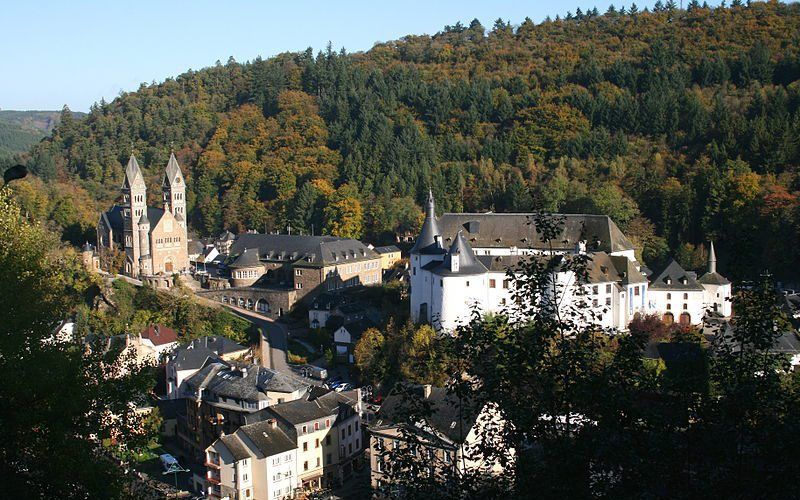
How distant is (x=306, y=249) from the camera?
145ft

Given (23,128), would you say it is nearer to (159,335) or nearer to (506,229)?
(159,335)

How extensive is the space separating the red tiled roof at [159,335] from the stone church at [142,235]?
5.53m

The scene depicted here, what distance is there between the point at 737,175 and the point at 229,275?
2823 cm

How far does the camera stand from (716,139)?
5450 centimetres

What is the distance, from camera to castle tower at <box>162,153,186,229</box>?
48.1 metres

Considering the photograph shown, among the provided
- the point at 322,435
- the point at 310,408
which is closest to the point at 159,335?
the point at 310,408

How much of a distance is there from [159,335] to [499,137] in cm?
3409

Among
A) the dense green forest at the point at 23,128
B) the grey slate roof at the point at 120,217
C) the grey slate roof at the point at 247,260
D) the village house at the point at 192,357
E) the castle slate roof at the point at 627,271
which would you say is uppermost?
the dense green forest at the point at 23,128

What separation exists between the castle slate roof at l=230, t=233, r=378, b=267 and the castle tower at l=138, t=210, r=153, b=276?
→ 4639 millimetres

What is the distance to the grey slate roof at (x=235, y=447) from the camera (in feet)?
82.2

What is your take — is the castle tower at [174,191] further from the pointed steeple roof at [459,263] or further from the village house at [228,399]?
the pointed steeple roof at [459,263]

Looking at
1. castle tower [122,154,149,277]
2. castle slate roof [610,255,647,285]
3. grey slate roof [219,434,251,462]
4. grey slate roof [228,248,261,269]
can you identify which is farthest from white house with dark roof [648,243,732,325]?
castle tower [122,154,149,277]

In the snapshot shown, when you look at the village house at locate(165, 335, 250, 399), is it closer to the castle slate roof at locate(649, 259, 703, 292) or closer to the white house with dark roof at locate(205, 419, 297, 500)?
the white house with dark roof at locate(205, 419, 297, 500)

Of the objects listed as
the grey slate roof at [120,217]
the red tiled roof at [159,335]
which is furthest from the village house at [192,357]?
the grey slate roof at [120,217]
